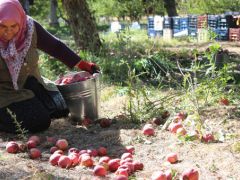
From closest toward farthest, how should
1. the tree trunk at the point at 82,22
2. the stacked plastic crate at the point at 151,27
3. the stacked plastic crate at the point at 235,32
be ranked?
the tree trunk at the point at 82,22 < the stacked plastic crate at the point at 235,32 < the stacked plastic crate at the point at 151,27

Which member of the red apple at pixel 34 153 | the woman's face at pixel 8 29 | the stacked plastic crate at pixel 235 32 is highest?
the woman's face at pixel 8 29

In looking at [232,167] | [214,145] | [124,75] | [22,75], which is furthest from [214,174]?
[124,75]

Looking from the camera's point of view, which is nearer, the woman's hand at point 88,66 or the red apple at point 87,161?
the red apple at point 87,161

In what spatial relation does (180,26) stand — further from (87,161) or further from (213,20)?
(87,161)

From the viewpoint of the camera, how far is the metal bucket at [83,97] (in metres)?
4.08

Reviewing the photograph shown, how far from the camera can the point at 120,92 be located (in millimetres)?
5336

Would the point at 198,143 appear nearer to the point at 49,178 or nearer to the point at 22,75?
the point at 49,178

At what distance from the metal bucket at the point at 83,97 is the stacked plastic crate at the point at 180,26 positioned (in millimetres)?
11499

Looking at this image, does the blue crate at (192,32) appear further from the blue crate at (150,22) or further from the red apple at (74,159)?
the red apple at (74,159)

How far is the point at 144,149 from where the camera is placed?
3.28 m

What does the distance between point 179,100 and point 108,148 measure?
3.46ft

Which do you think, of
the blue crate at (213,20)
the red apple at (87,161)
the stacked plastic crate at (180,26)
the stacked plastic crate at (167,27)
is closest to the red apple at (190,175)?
the red apple at (87,161)

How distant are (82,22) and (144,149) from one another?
4863 millimetres

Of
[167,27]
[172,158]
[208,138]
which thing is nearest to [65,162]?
[172,158]
